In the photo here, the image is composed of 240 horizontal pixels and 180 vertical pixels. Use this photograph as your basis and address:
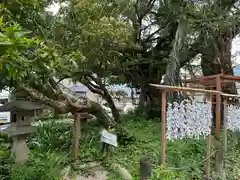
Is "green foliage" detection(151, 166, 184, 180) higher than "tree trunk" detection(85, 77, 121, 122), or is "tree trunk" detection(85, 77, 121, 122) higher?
"tree trunk" detection(85, 77, 121, 122)

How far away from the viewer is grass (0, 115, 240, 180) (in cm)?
450

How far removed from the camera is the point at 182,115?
4355mm

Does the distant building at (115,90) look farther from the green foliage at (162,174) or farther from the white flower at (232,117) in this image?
the green foliage at (162,174)

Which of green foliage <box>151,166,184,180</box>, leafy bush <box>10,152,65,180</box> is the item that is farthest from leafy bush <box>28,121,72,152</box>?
green foliage <box>151,166,184,180</box>

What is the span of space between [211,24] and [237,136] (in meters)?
2.89

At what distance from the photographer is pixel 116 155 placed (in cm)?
570

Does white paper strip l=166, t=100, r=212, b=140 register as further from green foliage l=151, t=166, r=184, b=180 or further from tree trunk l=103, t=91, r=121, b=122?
tree trunk l=103, t=91, r=121, b=122

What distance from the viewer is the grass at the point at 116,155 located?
4.50m

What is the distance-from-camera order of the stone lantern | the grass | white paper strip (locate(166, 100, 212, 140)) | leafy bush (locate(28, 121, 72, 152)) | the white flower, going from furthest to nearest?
leafy bush (locate(28, 121, 72, 152)) < the white flower < the stone lantern < the grass < white paper strip (locate(166, 100, 212, 140))

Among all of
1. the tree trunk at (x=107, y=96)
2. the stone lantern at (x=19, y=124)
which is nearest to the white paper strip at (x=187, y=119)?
the stone lantern at (x=19, y=124)

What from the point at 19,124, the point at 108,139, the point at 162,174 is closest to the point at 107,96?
the point at 108,139

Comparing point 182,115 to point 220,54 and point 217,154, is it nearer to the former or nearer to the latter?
point 217,154

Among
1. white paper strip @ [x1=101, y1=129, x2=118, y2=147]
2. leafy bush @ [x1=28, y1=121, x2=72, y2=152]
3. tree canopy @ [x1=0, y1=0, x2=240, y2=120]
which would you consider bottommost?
leafy bush @ [x1=28, y1=121, x2=72, y2=152]

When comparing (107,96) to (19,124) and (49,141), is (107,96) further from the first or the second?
(19,124)
